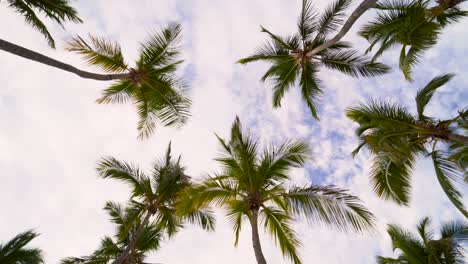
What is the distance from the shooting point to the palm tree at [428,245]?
442 inches

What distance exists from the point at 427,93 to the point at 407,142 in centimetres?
187

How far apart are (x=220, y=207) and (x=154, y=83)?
5.39m

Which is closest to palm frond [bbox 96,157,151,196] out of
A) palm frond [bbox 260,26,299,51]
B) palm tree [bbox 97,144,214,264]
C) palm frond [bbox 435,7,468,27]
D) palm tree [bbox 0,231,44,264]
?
palm tree [bbox 97,144,214,264]

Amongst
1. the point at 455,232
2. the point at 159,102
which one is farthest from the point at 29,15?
the point at 455,232

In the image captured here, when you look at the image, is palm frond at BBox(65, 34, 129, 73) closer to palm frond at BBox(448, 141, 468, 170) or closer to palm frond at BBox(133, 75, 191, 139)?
palm frond at BBox(133, 75, 191, 139)

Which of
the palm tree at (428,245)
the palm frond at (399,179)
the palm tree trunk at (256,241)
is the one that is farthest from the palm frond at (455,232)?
the palm tree trunk at (256,241)

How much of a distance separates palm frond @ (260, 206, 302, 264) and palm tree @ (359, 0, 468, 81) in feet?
19.4

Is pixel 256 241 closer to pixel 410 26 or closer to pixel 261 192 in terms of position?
pixel 261 192

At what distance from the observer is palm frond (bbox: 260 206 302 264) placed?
8.87 m

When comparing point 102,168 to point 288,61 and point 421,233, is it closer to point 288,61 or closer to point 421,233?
point 288,61

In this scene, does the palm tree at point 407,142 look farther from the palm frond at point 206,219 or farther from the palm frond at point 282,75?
the palm frond at point 206,219

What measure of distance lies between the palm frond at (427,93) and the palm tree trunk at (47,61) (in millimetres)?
9593

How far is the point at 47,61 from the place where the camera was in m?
9.05

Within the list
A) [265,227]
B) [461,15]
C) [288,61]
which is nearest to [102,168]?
[265,227]
